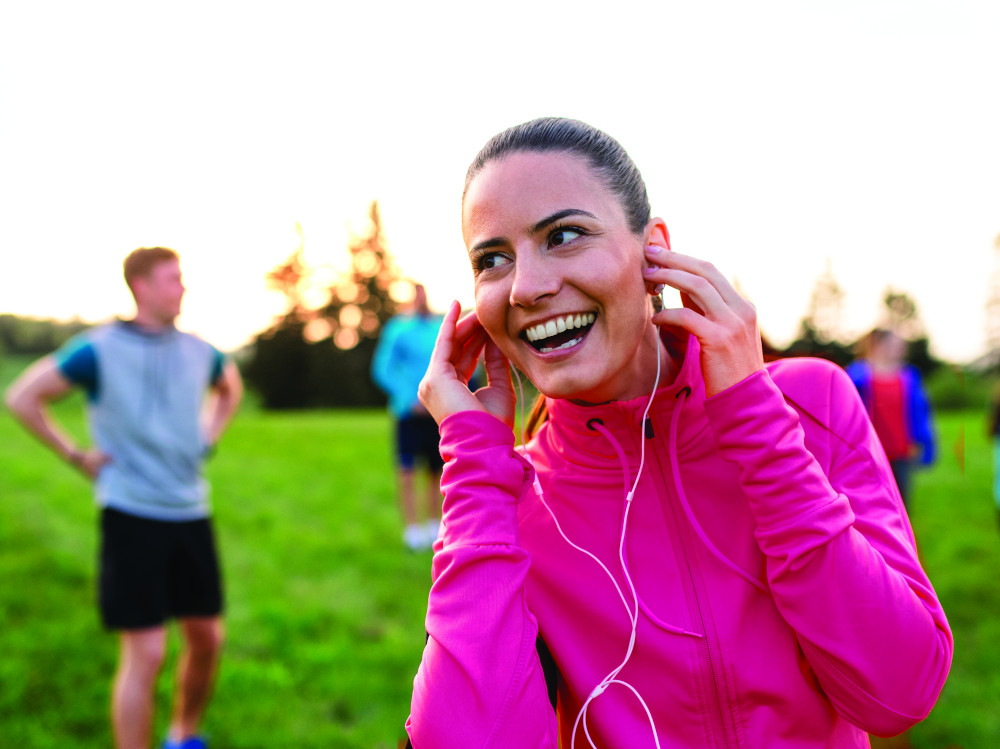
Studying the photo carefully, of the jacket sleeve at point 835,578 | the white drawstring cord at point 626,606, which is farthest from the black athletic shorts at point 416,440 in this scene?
the jacket sleeve at point 835,578

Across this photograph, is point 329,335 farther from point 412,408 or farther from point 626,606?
point 626,606

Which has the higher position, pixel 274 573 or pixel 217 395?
pixel 217 395

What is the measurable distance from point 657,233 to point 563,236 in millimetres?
312

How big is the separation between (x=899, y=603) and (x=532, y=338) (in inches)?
35.4

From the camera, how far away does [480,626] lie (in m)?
1.49

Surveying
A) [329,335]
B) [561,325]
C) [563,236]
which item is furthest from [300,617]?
[329,335]

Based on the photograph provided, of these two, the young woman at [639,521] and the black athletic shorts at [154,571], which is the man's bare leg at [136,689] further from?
the young woman at [639,521]

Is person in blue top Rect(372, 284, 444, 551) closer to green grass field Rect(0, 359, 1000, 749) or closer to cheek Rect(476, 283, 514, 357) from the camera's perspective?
green grass field Rect(0, 359, 1000, 749)

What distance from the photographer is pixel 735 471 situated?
5.56 ft

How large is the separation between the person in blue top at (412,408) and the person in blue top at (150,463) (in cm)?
325

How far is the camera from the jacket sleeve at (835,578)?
4.57 ft

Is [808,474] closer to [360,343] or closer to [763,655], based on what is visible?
[763,655]

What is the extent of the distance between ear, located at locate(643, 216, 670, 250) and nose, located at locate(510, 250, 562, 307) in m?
0.29

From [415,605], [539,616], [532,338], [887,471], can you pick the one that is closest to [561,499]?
[539,616]
